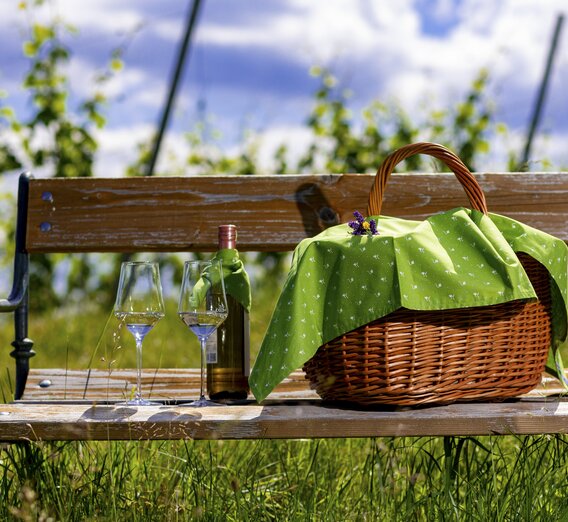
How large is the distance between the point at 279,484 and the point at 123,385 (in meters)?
0.54

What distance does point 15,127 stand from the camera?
5207 millimetres

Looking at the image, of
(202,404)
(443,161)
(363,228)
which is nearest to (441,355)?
(363,228)

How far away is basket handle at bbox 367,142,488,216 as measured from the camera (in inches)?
81.0

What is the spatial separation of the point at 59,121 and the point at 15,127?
0.46 metres

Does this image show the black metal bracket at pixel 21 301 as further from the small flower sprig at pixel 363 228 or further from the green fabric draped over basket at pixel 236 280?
the small flower sprig at pixel 363 228

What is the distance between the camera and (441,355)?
191 cm

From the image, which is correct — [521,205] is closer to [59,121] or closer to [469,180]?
[469,180]

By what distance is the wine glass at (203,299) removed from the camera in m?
2.00

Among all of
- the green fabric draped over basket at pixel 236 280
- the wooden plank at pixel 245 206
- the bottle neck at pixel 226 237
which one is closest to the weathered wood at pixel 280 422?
the green fabric draped over basket at pixel 236 280

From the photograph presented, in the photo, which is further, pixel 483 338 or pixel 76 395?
pixel 76 395

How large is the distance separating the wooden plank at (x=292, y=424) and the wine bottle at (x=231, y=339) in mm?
277

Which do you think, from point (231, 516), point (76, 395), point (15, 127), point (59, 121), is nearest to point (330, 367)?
point (231, 516)

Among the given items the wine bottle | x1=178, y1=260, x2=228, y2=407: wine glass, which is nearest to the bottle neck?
the wine bottle

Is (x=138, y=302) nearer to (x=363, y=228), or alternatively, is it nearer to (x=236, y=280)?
(x=236, y=280)
